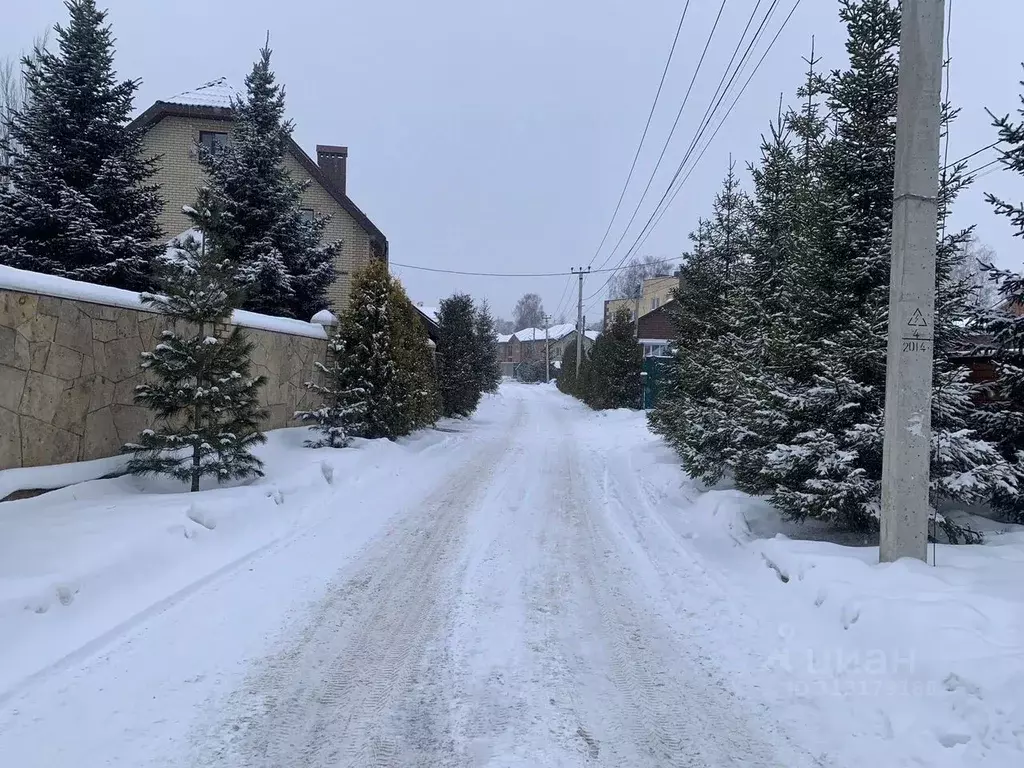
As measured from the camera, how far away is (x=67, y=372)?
22.6ft

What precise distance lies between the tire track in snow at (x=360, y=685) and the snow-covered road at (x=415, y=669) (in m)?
0.01

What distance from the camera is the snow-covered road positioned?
3326 millimetres

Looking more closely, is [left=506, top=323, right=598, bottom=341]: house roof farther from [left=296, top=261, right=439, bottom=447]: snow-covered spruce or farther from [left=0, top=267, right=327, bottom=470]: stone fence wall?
[left=0, top=267, right=327, bottom=470]: stone fence wall

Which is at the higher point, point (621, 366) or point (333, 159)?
point (333, 159)

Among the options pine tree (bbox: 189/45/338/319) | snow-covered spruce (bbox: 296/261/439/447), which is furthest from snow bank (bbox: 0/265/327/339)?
pine tree (bbox: 189/45/338/319)

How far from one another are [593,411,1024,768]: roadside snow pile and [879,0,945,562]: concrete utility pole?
450 millimetres

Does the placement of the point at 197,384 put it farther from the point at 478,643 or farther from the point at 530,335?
the point at 530,335

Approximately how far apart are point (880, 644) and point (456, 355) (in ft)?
62.0

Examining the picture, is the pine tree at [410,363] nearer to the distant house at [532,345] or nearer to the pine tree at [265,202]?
the pine tree at [265,202]

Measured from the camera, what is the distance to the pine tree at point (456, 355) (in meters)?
22.3

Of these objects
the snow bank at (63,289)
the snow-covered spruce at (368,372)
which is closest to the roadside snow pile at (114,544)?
the snow bank at (63,289)

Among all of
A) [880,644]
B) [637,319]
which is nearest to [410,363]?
[880,644]

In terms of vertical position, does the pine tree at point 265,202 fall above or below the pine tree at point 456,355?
above

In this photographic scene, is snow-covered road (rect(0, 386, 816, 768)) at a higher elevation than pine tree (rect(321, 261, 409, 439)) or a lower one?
lower
